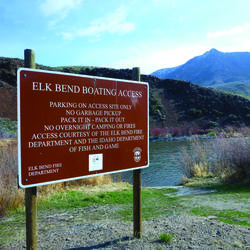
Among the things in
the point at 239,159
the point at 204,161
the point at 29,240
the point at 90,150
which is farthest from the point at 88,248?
the point at 204,161

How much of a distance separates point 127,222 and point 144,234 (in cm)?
68

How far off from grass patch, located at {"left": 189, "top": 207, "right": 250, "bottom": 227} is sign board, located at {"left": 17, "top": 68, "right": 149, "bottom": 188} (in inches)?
69.2

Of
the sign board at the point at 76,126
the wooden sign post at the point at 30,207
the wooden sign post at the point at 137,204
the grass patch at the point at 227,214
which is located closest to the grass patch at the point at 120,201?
the grass patch at the point at 227,214

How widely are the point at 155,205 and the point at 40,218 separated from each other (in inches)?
88.6

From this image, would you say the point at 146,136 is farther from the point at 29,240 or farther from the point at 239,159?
the point at 239,159

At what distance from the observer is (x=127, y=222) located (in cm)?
454

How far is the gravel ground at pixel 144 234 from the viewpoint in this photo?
355 cm

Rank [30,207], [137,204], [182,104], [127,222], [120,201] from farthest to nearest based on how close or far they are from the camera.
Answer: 1. [182,104]
2. [120,201]
3. [127,222]
4. [137,204]
5. [30,207]

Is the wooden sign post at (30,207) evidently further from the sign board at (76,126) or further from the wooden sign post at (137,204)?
the wooden sign post at (137,204)

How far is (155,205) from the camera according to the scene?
5844mm

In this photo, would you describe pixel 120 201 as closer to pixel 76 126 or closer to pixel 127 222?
pixel 127 222

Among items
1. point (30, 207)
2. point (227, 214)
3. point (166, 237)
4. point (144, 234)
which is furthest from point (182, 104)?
point (30, 207)

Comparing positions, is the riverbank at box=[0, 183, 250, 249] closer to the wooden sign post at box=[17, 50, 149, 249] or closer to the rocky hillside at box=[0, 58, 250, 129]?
the wooden sign post at box=[17, 50, 149, 249]

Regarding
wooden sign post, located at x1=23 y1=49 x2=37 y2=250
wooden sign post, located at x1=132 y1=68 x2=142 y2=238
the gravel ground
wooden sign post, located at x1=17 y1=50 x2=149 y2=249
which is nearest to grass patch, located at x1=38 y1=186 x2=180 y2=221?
the gravel ground
